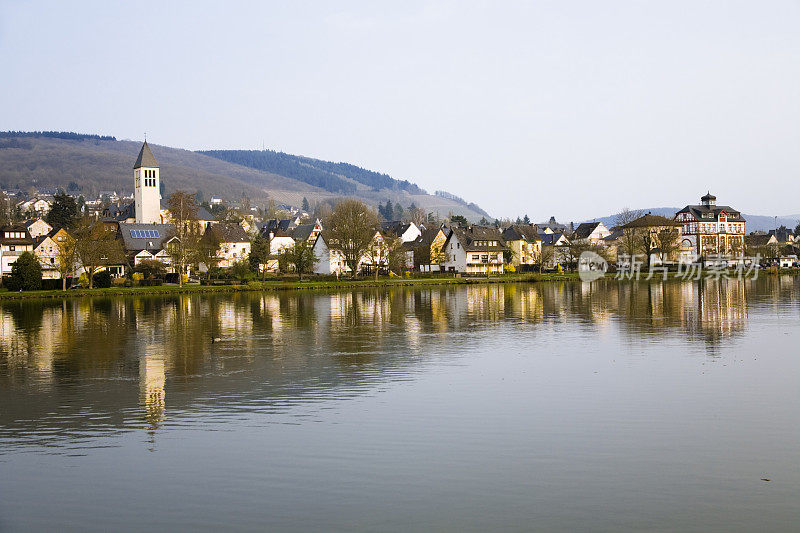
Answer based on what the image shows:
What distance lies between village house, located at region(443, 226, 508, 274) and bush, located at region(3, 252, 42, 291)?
152ft

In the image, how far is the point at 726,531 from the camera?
32.3 feet

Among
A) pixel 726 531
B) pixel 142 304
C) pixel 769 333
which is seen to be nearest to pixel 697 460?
pixel 726 531

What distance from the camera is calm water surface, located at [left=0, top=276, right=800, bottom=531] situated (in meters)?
10.7

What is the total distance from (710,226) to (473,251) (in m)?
47.9

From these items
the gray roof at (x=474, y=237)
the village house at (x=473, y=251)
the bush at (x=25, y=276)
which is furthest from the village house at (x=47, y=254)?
the gray roof at (x=474, y=237)

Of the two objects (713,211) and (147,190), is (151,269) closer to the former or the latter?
(147,190)

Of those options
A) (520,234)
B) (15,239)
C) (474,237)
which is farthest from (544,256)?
(15,239)

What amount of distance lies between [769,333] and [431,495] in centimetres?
2251

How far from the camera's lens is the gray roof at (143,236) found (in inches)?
3312

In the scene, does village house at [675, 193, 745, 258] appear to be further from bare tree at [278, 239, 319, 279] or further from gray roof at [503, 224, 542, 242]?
bare tree at [278, 239, 319, 279]

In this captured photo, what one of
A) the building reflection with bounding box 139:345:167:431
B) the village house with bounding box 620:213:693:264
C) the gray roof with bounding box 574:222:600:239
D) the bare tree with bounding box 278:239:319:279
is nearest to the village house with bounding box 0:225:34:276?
the bare tree with bounding box 278:239:319:279

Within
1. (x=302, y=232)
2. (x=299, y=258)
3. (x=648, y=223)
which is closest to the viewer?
(x=299, y=258)

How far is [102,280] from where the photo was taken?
68625 mm

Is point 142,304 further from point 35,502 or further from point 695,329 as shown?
point 35,502
